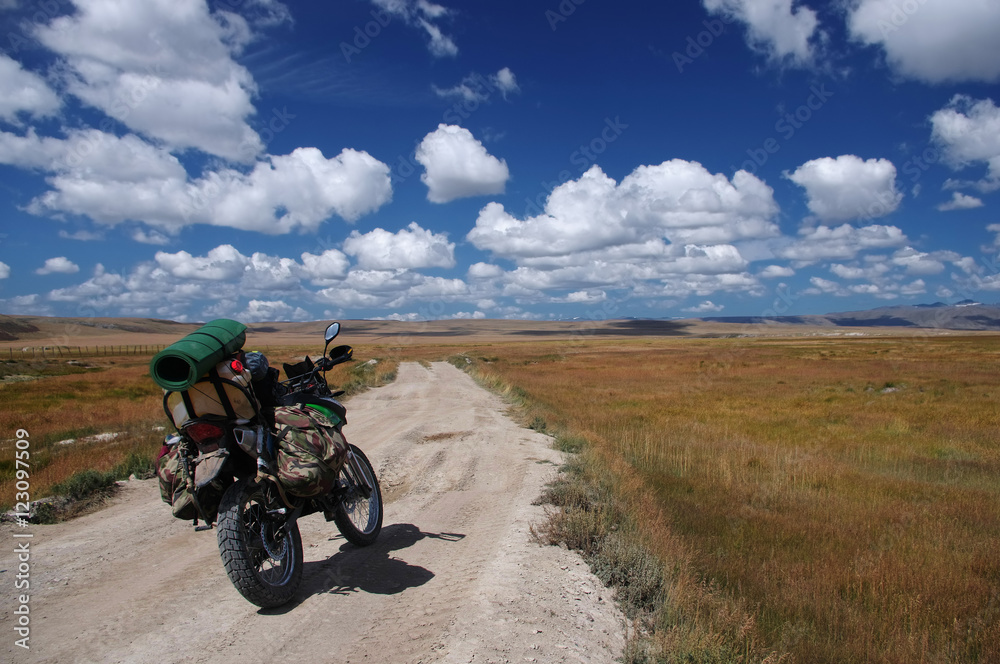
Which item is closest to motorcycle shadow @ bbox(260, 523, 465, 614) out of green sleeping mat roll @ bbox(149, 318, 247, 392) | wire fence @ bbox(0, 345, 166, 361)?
green sleeping mat roll @ bbox(149, 318, 247, 392)

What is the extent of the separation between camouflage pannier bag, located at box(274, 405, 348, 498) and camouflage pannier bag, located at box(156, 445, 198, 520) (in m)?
0.65

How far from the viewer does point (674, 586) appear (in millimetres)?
4590

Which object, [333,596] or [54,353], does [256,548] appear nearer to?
[333,596]

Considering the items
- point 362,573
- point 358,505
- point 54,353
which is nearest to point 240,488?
point 362,573

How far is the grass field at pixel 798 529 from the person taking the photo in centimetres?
456

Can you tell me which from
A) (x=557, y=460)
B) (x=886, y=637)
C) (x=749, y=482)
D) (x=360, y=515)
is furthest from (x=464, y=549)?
(x=749, y=482)

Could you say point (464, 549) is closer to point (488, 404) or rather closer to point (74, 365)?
point (488, 404)

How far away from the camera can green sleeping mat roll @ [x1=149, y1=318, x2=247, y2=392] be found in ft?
11.7

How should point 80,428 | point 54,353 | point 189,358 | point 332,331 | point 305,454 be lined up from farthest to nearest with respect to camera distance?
point 54,353
point 80,428
point 332,331
point 305,454
point 189,358

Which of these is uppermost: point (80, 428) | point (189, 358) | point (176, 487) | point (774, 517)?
point (189, 358)

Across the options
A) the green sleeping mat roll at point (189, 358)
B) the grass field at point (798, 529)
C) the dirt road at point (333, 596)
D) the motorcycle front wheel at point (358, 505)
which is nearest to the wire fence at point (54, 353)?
the grass field at point (798, 529)

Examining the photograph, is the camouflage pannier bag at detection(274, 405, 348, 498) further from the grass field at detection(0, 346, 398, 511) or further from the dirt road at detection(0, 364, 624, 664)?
the grass field at detection(0, 346, 398, 511)

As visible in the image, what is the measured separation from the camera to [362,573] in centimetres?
475

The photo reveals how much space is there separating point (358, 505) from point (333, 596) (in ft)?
4.17
